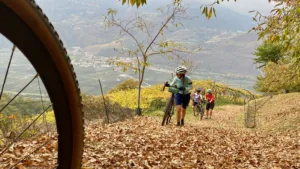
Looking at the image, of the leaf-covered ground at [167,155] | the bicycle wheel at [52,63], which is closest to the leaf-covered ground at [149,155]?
the leaf-covered ground at [167,155]

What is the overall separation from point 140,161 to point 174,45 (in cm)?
1154

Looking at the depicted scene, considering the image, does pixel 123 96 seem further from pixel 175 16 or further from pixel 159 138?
pixel 159 138

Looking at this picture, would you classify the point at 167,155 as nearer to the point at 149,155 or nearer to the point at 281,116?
the point at 149,155

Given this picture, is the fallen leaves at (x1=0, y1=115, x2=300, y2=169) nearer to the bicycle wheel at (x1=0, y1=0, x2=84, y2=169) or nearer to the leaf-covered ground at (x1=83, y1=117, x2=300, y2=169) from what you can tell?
the leaf-covered ground at (x1=83, y1=117, x2=300, y2=169)

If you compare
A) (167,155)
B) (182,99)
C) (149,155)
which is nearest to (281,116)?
(182,99)

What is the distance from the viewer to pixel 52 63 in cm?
157

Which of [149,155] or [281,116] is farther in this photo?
[281,116]

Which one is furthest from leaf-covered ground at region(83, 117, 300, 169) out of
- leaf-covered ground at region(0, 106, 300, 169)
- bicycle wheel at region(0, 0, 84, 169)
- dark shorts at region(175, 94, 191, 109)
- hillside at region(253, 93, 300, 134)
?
hillside at region(253, 93, 300, 134)

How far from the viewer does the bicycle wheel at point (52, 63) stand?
1390 mm

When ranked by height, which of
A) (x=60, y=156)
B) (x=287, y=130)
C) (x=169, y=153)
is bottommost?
(x=287, y=130)

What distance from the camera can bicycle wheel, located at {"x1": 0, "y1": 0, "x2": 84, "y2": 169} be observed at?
4.56ft

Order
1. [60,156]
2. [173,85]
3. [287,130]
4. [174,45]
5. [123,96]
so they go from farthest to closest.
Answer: [123,96] < [174,45] < [287,130] < [173,85] < [60,156]

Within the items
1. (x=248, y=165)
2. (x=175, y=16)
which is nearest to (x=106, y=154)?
(x=248, y=165)

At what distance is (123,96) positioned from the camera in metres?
28.5
